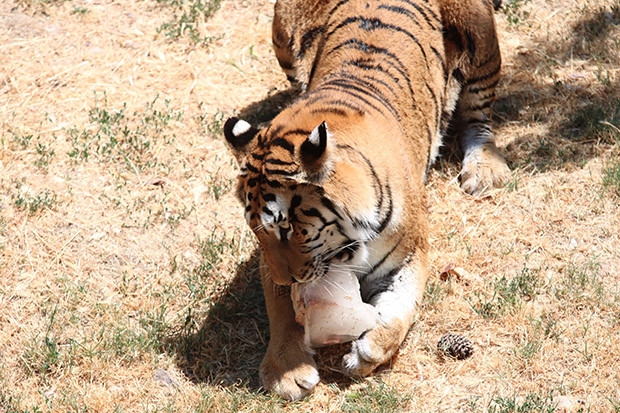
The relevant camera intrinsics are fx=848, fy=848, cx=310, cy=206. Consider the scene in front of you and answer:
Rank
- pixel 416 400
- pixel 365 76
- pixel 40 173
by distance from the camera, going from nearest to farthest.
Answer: pixel 416 400
pixel 365 76
pixel 40 173

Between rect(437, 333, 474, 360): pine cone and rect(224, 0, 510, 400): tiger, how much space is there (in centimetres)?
26

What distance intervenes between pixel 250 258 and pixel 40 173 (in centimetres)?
189

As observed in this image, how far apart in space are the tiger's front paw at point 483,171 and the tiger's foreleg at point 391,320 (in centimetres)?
134

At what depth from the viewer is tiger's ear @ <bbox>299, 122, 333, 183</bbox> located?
419cm

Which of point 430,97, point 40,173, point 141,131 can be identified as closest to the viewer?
point 430,97

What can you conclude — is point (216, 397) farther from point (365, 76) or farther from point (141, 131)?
point (141, 131)

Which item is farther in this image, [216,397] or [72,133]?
[72,133]

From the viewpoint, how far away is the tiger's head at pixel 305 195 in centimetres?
434

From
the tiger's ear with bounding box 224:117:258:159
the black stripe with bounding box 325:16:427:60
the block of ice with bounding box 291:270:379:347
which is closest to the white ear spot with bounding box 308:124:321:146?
the tiger's ear with bounding box 224:117:258:159

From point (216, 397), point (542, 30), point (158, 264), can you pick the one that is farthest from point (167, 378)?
point (542, 30)

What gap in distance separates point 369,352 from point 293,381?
1.46ft

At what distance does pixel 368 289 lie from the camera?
5.14m

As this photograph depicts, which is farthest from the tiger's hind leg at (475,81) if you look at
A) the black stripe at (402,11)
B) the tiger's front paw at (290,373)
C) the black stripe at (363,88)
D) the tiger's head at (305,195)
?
the tiger's front paw at (290,373)

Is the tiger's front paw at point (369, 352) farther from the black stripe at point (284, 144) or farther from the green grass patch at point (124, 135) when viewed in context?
the green grass patch at point (124, 135)
